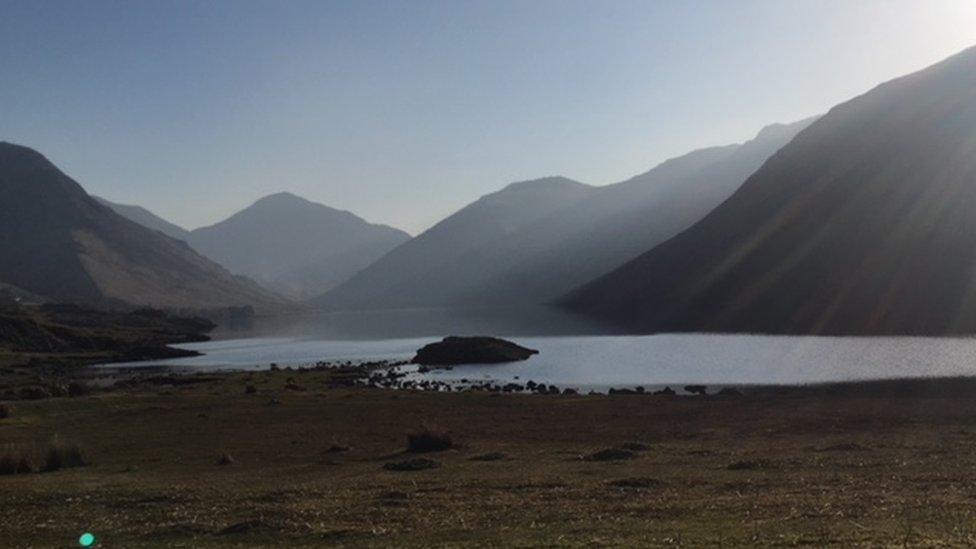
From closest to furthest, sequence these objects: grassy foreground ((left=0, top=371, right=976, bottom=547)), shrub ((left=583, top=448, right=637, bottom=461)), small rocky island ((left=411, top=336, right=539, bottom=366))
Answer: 1. grassy foreground ((left=0, top=371, right=976, bottom=547))
2. shrub ((left=583, top=448, right=637, bottom=461))
3. small rocky island ((left=411, top=336, right=539, bottom=366))

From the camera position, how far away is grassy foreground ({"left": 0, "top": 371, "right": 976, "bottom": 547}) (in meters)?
20.4

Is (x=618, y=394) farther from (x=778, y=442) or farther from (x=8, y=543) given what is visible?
(x=8, y=543)

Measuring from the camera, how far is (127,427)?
53.5 meters

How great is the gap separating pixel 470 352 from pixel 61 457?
10695 centimetres

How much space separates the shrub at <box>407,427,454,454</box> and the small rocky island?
310ft

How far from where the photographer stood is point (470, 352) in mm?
142500

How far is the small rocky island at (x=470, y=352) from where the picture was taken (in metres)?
138

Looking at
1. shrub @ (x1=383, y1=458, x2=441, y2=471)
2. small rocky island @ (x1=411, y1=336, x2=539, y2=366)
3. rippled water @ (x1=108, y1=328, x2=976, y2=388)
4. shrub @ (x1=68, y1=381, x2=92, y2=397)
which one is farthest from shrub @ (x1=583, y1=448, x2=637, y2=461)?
small rocky island @ (x1=411, y1=336, x2=539, y2=366)

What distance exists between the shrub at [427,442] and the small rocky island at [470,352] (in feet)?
310

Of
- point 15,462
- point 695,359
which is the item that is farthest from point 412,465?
point 695,359

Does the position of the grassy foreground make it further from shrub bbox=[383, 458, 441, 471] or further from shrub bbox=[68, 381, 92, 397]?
shrub bbox=[68, 381, 92, 397]

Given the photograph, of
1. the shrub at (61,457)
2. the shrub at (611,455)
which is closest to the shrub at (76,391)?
the shrub at (61,457)

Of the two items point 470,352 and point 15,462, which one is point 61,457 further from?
point 470,352

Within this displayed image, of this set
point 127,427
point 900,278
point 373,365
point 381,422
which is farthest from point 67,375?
point 900,278
